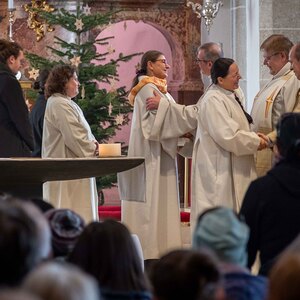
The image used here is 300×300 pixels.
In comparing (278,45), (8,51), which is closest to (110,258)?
(8,51)

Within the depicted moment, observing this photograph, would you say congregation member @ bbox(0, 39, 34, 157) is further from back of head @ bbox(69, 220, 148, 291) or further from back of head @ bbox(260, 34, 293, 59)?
back of head @ bbox(69, 220, 148, 291)

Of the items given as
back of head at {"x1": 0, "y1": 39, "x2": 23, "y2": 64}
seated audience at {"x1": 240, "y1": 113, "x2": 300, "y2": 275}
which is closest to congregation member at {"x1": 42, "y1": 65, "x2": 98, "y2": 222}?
back of head at {"x1": 0, "y1": 39, "x2": 23, "y2": 64}

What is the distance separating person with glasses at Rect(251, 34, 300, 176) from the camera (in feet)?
29.0

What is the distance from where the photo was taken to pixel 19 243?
304cm

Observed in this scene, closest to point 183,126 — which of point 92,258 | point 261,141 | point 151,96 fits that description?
point 151,96

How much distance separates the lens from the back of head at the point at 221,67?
886 cm

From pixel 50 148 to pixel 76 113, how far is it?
39 centimetres

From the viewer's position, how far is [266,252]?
17.0ft

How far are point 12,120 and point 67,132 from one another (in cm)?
127

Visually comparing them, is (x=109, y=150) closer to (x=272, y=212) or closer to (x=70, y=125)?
(x=70, y=125)

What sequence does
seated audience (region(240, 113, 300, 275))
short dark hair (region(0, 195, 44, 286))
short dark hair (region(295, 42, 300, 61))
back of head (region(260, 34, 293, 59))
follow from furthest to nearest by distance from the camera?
1. back of head (region(260, 34, 293, 59))
2. short dark hair (region(295, 42, 300, 61))
3. seated audience (region(240, 113, 300, 275))
4. short dark hair (region(0, 195, 44, 286))

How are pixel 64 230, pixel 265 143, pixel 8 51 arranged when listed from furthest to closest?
1. pixel 8 51
2. pixel 265 143
3. pixel 64 230

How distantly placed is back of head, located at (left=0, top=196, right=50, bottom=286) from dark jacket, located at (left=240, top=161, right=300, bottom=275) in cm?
217

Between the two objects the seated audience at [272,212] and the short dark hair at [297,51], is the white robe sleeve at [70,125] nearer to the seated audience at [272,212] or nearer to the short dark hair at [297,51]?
the short dark hair at [297,51]
